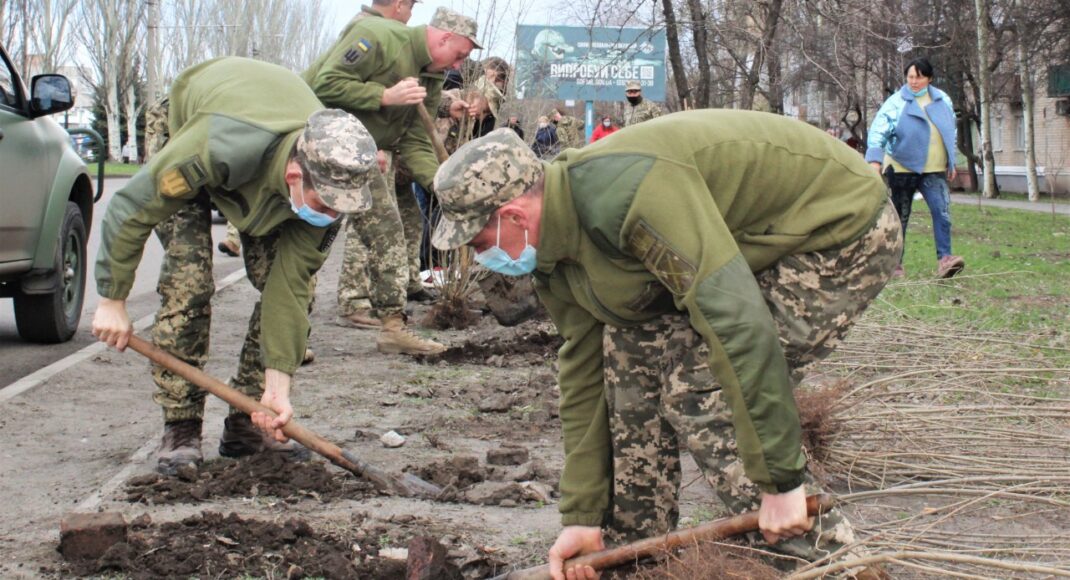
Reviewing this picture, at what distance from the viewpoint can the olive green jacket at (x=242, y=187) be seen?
3936 mm

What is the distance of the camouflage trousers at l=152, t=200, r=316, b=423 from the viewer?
14.4 feet

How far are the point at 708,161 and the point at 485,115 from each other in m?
6.01

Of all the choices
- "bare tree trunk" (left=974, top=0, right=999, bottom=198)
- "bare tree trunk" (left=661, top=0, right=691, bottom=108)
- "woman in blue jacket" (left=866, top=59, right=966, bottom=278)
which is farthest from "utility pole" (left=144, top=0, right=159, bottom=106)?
"bare tree trunk" (left=661, top=0, right=691, bottom=108)

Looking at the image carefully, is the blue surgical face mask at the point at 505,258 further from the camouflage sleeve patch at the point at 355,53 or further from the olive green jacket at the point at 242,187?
the camouflage sleeve patch at the point at 355,53

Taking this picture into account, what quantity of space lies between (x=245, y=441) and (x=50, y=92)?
117 inches

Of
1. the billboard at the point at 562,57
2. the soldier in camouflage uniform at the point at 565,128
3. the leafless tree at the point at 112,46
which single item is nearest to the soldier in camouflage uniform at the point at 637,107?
the soldier in camouflage uniform at the point at 565,128

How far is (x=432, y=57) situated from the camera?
6.45 metres

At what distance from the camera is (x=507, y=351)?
7156 mm

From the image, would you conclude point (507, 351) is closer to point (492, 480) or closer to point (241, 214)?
point (492, 480)

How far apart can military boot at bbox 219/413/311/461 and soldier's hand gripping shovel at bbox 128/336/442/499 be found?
0.41 metres

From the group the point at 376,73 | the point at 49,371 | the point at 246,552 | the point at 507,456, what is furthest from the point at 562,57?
the point at 246,552

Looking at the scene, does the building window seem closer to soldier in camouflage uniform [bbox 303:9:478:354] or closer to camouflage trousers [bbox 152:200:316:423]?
soldier in camouflage uniform [bbox 303:9:478:354]

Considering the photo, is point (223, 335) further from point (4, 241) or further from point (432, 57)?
point (432, 57)

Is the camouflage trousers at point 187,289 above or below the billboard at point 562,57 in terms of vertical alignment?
below
